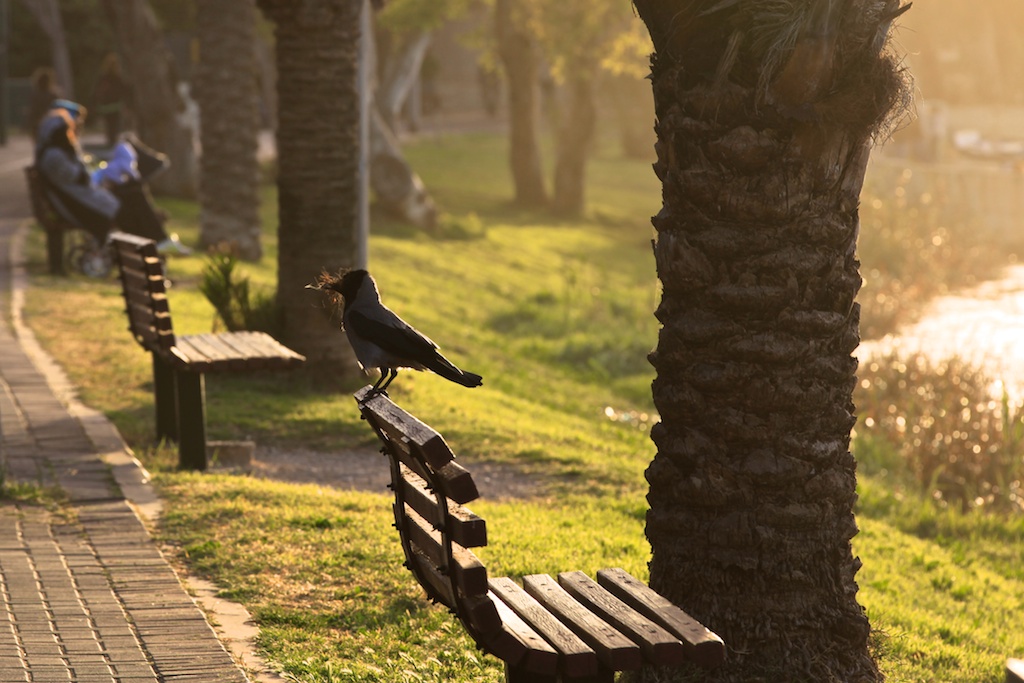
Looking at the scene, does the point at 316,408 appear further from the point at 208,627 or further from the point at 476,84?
the point at 476,84

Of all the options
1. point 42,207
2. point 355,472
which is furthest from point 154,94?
point 355,472

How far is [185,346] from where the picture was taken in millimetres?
8570

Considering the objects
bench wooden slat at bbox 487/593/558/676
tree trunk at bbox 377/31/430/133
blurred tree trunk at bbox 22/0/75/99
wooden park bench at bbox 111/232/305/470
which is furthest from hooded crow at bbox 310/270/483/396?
blurred tree trunk at bbox 22/0/75/99

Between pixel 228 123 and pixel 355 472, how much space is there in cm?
1069

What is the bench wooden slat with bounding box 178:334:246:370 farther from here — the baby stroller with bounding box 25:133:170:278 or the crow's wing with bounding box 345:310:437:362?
the baby stroller with bounding box 25:133:170:278

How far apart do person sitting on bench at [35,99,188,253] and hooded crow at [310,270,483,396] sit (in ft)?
33.3

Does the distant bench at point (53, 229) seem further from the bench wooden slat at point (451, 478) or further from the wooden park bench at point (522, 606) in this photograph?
the bench wooden slat at point (451, 478)

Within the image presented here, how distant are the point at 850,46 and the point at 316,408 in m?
6.63

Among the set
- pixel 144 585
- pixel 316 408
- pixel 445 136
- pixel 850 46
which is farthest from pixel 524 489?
pixel 445 136

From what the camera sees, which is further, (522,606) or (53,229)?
(53,229)

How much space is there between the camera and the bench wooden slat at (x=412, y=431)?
12.7ft

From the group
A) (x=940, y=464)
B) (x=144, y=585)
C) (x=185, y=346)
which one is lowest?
(x=940, y=464)

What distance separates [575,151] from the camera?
30.8 meters

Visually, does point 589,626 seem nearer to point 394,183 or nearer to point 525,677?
point 525,677
